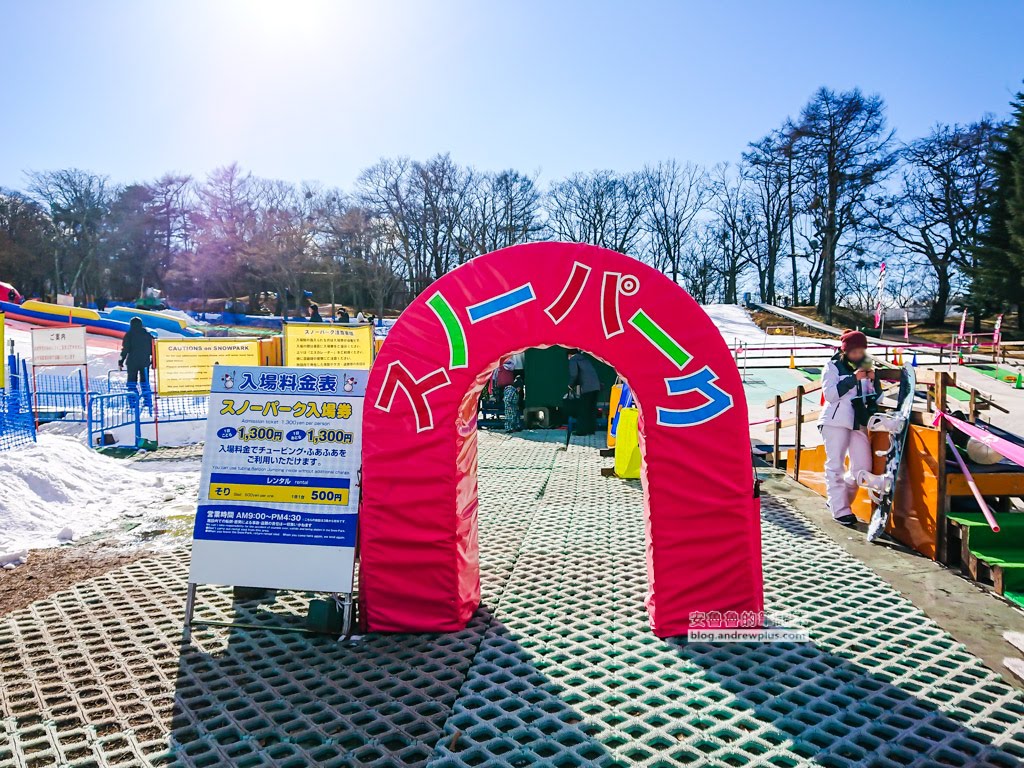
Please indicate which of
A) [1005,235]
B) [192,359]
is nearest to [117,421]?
[192,359]

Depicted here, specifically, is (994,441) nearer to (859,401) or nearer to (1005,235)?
(859,401)

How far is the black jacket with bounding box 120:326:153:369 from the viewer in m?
14.7

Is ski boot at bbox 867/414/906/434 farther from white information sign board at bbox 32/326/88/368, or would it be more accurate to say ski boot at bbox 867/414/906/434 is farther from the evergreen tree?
the evergreen tree

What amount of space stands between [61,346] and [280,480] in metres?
10.6

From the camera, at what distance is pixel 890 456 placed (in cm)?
595

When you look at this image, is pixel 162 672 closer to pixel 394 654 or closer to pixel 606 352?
pixel 394 654

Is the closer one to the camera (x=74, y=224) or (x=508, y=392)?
(x=508, y=392)

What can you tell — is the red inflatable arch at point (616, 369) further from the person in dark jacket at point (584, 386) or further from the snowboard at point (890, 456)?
the person in dark jacket at point (584, 386)

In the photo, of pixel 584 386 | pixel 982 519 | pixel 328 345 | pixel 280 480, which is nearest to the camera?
pixel 280 480

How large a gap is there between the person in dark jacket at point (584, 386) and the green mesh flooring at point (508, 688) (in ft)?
24.9

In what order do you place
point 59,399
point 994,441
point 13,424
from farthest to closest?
point 59,399 → point 13,424 → point 994,441

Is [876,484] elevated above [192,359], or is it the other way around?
[192,359]

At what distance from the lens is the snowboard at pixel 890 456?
5.87 meters

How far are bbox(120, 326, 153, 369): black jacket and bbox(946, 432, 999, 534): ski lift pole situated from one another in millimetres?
14771
